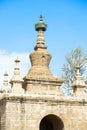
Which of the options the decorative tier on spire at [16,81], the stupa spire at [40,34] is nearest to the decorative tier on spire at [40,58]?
the stupa spire at [40,34]

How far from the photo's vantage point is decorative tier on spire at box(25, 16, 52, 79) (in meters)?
22.9

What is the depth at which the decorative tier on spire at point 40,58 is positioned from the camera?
22.9 meters

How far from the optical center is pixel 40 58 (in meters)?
23.5

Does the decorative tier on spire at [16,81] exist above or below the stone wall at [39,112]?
above

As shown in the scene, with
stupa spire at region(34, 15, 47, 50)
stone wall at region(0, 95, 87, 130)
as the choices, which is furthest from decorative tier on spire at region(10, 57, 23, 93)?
stupa spire at region(34, 15, 47, 50)

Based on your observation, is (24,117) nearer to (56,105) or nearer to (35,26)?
(56,105)

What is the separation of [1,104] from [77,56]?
519 inches

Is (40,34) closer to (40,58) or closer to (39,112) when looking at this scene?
(40,58)

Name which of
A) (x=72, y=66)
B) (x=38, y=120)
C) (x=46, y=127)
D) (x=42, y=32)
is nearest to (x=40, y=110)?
(x=38, y=120)

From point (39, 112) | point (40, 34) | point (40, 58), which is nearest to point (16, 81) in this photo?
point (39, 112)

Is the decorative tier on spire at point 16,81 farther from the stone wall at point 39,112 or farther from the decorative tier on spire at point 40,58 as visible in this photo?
the decorative tier on spire at point 40,58

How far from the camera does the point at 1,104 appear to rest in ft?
69.2

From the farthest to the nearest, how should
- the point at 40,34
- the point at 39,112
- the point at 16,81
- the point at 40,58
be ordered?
the point at 40,34 → the point at 40,58 → the point at 16,81 → the point at 39,112

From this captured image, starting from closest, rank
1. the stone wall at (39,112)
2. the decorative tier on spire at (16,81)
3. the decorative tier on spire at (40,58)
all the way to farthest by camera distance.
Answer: the stone wall at (39,112)
the decorative tier on spire at (16,81)
the decorative tier on spire at (40,58)
